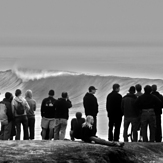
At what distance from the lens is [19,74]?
3772 inches

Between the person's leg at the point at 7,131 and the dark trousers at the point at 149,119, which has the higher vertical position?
the dark trousers at the point at 149,119

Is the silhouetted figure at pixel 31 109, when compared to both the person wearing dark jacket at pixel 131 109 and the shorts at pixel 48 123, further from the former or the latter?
the person wearing dark jacket at pixel 131 109

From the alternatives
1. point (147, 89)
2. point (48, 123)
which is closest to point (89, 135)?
point (48, 123)

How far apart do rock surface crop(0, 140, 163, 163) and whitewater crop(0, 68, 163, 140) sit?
38.3 metres

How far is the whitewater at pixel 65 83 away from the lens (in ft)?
226

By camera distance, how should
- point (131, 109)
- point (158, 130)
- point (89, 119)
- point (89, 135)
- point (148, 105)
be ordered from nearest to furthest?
point (89, 119) < point (89, 135) < point (148, 105) < point (131, 109) < point (158, 130)

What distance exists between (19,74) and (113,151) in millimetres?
77261

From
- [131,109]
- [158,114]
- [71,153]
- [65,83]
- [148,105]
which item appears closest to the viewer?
[71,153]

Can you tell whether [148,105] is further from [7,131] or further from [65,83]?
[65,83]

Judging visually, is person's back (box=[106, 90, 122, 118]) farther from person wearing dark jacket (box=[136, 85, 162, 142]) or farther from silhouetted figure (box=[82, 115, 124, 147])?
silhouetted figure (box=[82, 115, 124, 147])

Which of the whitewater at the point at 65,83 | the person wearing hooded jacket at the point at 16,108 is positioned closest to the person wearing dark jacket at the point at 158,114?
the person wearing hooded jacket at the point at 16,108

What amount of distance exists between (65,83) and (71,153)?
204 feet

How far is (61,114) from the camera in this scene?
842 inches

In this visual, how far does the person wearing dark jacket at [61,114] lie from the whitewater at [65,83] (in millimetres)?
36628
